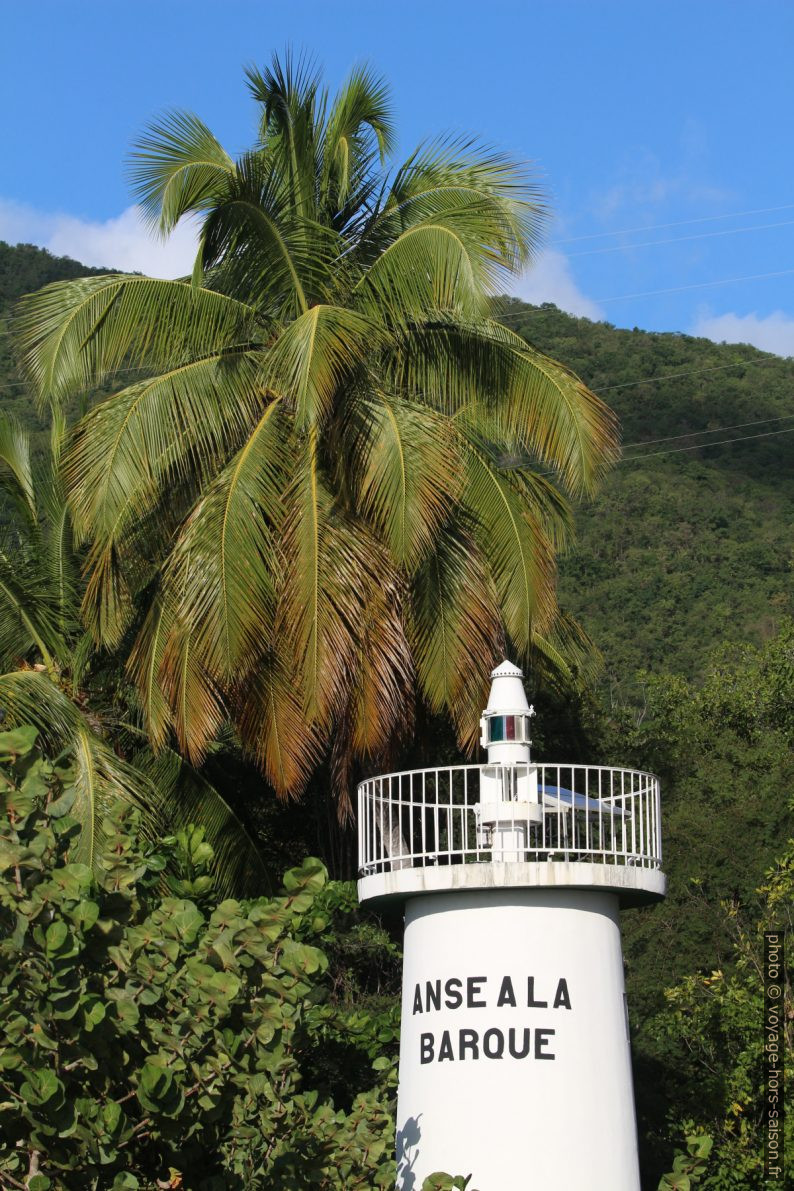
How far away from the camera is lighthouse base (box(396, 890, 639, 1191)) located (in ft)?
35.3

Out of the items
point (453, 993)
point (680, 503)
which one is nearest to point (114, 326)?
point (453, 993)

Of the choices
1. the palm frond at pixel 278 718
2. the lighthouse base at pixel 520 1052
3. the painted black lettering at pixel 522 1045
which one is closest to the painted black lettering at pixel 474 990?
the lighthouse base at pixel 520 1052

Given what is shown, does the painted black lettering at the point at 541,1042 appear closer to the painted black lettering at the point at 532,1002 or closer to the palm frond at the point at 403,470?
the painted black lettering at the point at 532,1002

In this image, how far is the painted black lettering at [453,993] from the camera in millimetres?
11062

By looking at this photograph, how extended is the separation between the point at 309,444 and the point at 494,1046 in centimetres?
743

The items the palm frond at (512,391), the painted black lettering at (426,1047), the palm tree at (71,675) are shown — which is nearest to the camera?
the painted black lettering at (426,1047)

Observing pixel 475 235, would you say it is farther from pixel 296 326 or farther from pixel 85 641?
pixel 85 641

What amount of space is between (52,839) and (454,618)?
9.88 metres

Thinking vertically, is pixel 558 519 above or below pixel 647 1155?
above

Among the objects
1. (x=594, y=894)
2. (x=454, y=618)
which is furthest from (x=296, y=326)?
(x=594, y=894)

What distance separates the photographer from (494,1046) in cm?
1089

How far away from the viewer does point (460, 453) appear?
1697cm

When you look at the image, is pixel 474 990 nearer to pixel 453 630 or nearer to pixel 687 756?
pixel 453 630

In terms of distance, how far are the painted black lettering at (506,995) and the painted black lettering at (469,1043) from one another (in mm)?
247
